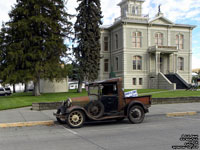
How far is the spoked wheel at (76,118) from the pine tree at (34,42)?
17855 millimetres

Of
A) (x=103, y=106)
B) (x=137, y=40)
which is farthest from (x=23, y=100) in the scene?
(x=137, y=40)

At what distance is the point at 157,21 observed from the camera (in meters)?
44.0

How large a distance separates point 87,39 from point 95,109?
24.7 metres

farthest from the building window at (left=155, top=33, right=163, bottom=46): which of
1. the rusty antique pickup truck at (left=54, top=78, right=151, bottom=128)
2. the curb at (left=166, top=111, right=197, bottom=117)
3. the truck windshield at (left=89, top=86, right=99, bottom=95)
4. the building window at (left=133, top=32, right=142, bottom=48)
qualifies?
the truck windshield at (left=89, top=86, right=99, bottom=95)

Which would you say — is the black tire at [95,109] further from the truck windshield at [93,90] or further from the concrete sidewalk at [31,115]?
the concrete sidewalk at [31,115]

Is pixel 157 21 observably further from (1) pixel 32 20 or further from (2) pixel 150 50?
(1) pixel 32 20

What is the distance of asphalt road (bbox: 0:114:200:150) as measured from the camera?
7105 mm

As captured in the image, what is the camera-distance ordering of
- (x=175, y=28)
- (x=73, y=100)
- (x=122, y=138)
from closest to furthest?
A: (x=122, y=138), (x=73, y=100), (x=175, y=28)

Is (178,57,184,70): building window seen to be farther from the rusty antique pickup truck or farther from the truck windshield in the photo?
the truck windshield

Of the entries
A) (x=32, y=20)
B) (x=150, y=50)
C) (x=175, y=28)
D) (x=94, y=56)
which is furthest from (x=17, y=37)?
(x=175, y=28)

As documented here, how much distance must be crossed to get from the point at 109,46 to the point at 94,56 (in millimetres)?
12770

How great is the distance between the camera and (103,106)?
34.4 ft

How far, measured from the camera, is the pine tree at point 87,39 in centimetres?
3381

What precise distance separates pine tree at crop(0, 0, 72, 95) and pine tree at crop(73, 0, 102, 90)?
4.34m
